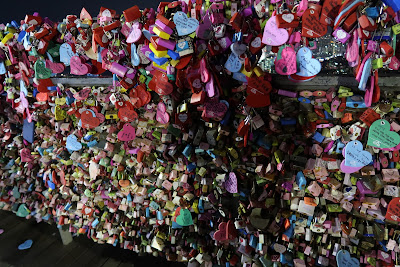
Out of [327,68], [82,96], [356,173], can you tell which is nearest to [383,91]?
[327,68]

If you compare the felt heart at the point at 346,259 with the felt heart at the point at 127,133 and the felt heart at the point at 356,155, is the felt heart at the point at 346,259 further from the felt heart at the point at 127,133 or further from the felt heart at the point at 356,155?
the felt heart at the point at 127,133

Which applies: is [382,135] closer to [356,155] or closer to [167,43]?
[356,155]

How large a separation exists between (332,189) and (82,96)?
1.34 m

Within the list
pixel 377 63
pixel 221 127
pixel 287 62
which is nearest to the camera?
pixel 377 63

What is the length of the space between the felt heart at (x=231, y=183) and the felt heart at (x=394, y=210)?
64 cm

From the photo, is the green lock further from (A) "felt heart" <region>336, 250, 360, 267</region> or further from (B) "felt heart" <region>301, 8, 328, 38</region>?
(A) "felt heart" <region>336, 250, 360, 267</region>

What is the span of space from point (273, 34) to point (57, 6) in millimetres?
1811

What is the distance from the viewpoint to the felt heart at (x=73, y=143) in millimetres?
1591

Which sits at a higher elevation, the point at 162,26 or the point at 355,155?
the point at 162,26

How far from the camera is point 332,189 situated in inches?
44.1

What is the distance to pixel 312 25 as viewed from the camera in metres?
0.88

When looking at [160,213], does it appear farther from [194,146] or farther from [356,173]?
[356,173]

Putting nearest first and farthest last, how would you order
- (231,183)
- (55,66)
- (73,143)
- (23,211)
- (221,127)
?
1. (221,127)
2. (231,183)
3. (55,66)
4. (73,143)
5. (23,211)

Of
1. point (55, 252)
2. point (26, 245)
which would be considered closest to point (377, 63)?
point (55, 252)
